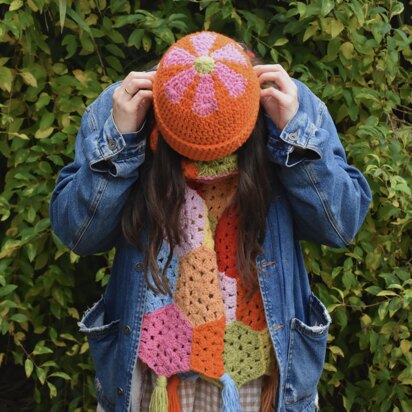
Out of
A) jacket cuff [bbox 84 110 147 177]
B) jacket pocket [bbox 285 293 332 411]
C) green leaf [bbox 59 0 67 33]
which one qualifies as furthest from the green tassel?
green leaf [bbox 59 0 67 33]

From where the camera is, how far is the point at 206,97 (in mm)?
1451

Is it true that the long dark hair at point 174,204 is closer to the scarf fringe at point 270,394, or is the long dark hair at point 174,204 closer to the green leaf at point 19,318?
the scarf fringe at point 270,394

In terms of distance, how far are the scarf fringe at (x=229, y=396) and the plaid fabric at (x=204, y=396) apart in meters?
0.06

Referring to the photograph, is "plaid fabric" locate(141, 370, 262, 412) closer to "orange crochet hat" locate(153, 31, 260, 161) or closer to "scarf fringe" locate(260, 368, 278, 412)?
"scarf fringe" locate(260, 368, 278, 412)

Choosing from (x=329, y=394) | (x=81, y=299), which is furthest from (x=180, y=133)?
(x=329, y=394)

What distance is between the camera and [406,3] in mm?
2637

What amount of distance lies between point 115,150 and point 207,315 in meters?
0.35

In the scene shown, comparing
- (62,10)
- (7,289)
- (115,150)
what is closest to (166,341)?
(115,150)

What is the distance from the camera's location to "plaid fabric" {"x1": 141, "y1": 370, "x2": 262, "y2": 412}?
5.49ft

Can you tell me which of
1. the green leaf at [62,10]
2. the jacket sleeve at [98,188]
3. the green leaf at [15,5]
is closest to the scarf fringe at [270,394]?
the jacket sleeve at [98,188]

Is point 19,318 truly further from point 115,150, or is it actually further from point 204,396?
point 115,150

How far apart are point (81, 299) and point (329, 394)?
2.69 ft

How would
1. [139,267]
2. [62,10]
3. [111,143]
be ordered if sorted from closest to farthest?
[111,143] < [139,267] < [62,10]

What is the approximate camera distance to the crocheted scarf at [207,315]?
5.25 feet
